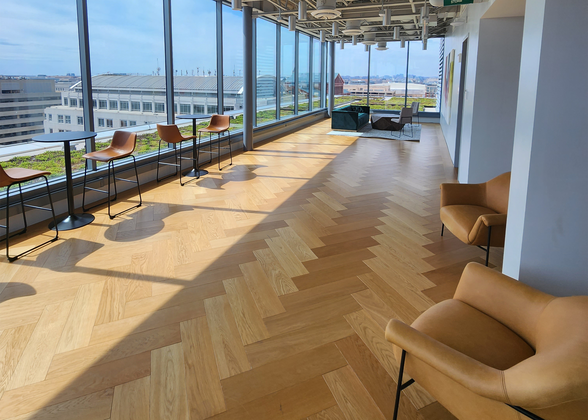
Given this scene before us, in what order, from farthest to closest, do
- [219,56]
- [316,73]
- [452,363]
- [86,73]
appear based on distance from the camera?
[316,73]
[219,56]
[86,73]
[452,363]

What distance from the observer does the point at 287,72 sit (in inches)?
496

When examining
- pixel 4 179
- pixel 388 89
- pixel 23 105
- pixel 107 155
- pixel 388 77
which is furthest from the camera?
pixel 388 89

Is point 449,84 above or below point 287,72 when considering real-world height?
below

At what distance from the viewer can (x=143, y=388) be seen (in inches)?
82.9

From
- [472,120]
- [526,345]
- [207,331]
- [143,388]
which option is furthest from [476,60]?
[143,388]

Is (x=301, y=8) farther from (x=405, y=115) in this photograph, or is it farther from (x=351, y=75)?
(x=351, y=75)

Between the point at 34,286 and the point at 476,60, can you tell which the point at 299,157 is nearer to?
the point at 476,60

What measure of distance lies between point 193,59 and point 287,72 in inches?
217

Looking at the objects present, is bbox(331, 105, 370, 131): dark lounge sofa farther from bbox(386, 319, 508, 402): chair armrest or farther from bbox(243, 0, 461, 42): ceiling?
bbox(386, 319, 508, 402): chair armrest

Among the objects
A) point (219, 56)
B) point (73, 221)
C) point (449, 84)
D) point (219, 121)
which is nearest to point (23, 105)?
point (73, 221)

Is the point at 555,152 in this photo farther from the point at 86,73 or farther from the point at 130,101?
the point at 130,101

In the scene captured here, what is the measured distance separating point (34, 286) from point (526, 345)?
3.33 meters

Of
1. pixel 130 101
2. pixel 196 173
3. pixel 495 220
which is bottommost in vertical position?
pixel 196 173

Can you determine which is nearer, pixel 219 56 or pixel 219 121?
pixel 219 121
